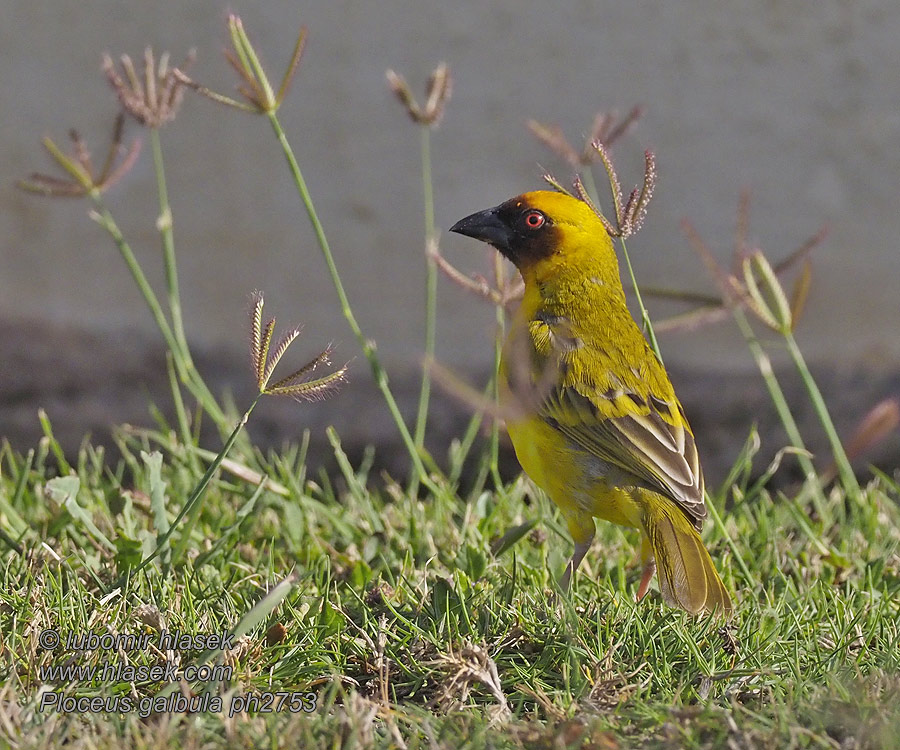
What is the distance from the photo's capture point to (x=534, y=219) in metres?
3.26

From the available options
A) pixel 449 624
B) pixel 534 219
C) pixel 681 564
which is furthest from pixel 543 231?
pixel 449 624

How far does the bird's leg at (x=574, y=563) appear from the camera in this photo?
9.28ft

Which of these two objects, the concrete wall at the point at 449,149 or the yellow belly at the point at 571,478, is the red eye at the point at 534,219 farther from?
the concrete wall at the point at 449,149

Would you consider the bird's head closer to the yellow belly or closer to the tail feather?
the yellow belly

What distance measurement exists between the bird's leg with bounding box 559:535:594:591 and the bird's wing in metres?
0.23

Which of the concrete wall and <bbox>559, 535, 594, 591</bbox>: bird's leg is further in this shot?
the concrete wall

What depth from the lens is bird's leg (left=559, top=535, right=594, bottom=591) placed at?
2.83 m

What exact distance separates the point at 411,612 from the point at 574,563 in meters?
0.44

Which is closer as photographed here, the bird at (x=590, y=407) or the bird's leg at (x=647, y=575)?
the bird at (x=590, y=407)

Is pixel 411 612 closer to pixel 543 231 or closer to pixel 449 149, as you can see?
pixel 543 231

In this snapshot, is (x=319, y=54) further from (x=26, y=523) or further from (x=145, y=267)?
(x=26, y=523)

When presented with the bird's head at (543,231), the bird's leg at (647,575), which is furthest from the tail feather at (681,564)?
the bird's head at (543,231)

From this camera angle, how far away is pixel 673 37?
5.54 meters

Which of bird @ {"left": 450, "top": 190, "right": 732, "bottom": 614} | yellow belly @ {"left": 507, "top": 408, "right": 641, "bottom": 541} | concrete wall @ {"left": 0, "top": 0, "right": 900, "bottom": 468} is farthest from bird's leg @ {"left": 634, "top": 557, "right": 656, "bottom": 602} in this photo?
concrete wall @ {"left": 0, "top": 0, "right": 900, "bottom": 468}
